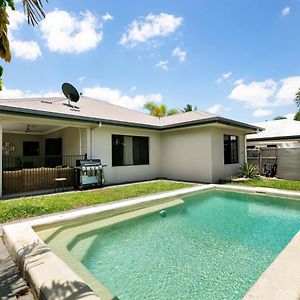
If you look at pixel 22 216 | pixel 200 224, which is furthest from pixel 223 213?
pixel 22 216

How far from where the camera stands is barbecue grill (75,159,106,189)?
10664 mm

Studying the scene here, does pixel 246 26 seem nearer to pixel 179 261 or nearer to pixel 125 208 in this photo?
pixel 125 208

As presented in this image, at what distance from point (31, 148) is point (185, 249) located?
53.2 feet

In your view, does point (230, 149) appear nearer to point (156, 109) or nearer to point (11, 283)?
point (11, 283)

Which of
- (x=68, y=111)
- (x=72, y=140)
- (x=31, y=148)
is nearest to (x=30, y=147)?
(x=31, y=148)

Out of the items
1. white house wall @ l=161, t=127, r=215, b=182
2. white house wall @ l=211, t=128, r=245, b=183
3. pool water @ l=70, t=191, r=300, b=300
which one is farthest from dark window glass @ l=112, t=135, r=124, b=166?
pool water @ l=70, t=191, r=300, b=300

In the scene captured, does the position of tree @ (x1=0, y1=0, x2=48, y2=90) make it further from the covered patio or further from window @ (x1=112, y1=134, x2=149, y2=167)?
window @ (x1=112, y1=134, x2=149, y2=167)

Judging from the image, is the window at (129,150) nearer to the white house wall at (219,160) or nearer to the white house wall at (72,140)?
the white house wall at (72,140)

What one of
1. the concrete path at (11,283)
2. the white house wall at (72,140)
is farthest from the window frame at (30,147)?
the concrete path at (11,283)

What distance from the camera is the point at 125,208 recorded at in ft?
23.3

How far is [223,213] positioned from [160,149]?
8.27m

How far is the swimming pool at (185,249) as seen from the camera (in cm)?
344

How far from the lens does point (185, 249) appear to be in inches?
189

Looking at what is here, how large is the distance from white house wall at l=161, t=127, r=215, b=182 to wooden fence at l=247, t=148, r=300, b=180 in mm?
5169
